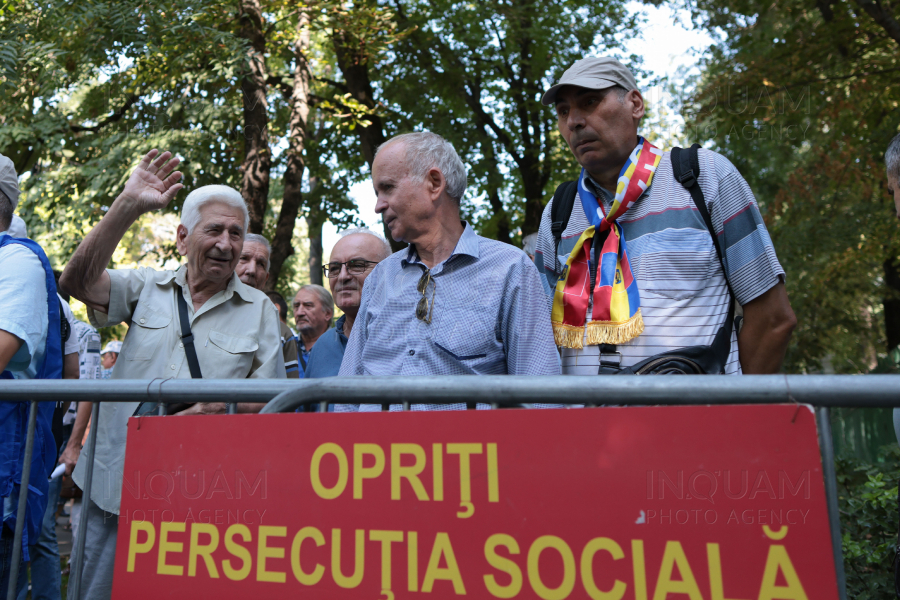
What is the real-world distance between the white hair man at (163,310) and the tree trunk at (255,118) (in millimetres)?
5624

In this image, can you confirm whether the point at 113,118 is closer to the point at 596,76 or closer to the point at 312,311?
the point at 312,311

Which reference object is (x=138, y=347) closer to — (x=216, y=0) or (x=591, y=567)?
(x=591, y=567)

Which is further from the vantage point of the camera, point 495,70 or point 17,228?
point 495,70

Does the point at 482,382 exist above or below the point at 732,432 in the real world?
above

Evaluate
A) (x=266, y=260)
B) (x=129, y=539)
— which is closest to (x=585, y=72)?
(x=129, y=539)

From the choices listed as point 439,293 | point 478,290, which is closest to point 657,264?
point 478,290

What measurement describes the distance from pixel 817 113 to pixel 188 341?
9409 millimetres

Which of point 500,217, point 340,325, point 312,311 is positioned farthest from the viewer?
point 500,217

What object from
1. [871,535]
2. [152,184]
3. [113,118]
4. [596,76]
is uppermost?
[113,118]

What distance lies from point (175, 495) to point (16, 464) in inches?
34.5

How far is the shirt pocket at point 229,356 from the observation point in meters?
3.00

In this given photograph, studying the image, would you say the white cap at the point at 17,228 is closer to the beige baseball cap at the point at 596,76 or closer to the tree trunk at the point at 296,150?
the beige baseball cap at the point at 596,76

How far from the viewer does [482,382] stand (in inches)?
74.0

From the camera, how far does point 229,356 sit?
3043 mm
